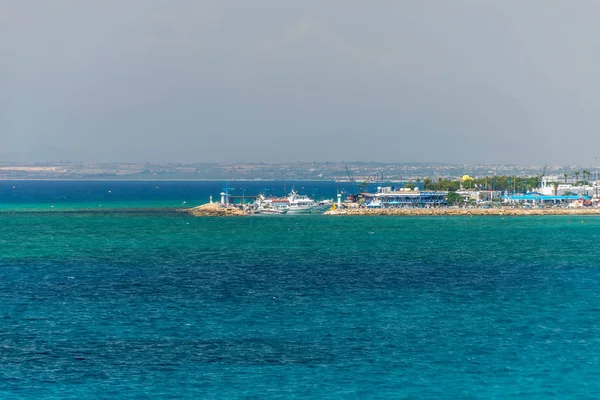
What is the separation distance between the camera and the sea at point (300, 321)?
83.5ft

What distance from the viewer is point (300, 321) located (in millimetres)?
33531

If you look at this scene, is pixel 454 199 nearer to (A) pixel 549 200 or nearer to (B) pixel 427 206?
(B) pixel 427 206

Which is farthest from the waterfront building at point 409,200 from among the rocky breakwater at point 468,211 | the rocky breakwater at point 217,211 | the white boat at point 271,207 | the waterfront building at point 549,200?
the rocky breakwater at point 217,211

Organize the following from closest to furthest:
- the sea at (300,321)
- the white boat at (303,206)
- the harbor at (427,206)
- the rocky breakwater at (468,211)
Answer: the sea at (300,321), the rocky breakwater at (468,211), the harbor at (427,206), the white boat at (303,206)

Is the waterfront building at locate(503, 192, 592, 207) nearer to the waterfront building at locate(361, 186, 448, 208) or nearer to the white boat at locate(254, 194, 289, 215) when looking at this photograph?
the waterfront building at locate(361, 186, 448, 208)

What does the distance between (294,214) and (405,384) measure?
88.3 m

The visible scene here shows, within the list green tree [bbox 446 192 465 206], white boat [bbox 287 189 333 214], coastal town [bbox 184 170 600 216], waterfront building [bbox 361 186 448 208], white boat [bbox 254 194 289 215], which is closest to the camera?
coastal town [bbox 184 170 600 216]

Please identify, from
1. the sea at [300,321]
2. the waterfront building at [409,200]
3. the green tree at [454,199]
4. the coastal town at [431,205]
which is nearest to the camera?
the sea at [300,321]

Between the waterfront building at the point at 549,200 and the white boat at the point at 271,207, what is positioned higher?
the waterfront building at the point at 549,200

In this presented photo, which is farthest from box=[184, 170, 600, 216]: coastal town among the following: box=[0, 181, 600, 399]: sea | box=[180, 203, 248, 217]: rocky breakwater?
box=[0, 181, 600, 399]: sea

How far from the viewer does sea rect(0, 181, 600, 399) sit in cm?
2545

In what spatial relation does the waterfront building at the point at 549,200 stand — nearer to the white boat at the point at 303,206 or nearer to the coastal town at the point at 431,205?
the coastal town at the point at 431,205

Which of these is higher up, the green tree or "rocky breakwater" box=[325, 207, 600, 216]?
the green tree

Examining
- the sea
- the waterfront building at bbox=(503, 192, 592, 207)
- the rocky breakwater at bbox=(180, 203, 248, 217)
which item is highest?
the waterfront building at bbox=(503, 192, 592, 207)
